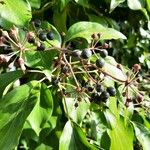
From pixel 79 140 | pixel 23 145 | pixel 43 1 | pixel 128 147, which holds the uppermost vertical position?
pixel 43 1

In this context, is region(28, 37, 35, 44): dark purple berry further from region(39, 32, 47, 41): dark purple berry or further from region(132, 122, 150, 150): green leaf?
region(132, 122, 150, 150): green leaf

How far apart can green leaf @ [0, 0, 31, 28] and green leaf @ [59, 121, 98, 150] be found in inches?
11.6

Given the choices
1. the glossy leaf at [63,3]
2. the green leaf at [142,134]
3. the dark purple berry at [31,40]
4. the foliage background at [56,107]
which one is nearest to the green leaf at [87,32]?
the foliage background at [56,107]

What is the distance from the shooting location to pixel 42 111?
3.99ft

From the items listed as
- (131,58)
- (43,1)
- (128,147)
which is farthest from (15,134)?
(131,58)

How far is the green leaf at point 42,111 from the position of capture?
120cm

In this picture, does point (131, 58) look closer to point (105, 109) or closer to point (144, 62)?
point (144, 62)

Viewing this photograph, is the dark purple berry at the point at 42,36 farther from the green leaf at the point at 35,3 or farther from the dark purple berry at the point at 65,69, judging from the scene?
the green leaf at the point at 35,3

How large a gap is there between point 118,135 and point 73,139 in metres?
0.18

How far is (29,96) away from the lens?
3.92ft

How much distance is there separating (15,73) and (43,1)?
13.9 inches

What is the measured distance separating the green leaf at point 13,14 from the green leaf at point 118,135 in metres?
0.35

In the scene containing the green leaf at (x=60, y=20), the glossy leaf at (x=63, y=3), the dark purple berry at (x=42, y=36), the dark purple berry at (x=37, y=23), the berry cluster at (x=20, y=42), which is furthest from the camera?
the green leaf at (x=60, y=20)

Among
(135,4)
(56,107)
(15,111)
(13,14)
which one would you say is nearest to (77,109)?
(56,107)
